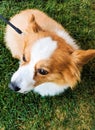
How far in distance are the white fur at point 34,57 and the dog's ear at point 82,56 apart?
167 millimetres

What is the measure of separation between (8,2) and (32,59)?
132 centimetres

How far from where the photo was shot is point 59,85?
277 centimetres

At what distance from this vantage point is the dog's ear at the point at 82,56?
2307 millimetres

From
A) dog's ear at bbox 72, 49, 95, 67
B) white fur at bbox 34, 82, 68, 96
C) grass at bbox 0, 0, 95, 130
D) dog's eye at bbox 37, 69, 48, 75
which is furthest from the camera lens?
grass at bbox 0, 0, 95, 130

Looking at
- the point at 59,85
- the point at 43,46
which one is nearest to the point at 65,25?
the point at 59,85

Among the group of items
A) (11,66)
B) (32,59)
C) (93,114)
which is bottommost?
(93,114)

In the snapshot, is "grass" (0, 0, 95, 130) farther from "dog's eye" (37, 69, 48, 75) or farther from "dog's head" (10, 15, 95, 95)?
"dog's eye" (37, 69, 48, 75)

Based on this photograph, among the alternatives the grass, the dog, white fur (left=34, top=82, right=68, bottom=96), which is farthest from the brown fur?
the grass

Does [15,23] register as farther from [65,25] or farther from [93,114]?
[93,114]

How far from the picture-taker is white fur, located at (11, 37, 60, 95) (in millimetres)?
2346

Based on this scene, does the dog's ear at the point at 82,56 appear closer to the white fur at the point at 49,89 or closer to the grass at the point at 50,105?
the white fur at the point at 49,89

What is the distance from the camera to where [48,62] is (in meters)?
2.39

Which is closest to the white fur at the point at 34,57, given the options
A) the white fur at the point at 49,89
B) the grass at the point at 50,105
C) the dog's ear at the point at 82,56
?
the dog's ear at the point at 82,56

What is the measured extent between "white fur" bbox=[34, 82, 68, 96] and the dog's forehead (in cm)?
52
